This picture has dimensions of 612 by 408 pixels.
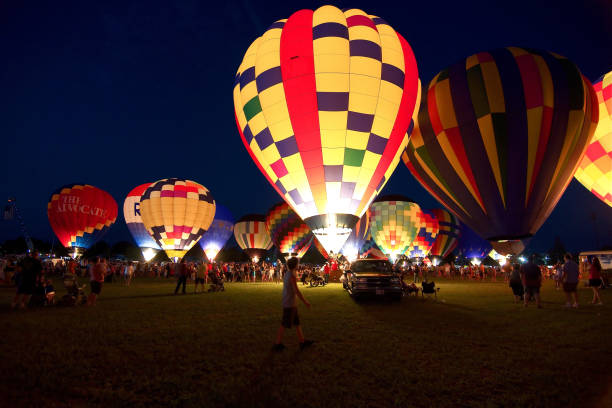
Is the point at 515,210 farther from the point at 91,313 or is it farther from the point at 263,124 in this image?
the point at 91,313

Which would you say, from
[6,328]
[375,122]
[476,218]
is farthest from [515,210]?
[6,328]

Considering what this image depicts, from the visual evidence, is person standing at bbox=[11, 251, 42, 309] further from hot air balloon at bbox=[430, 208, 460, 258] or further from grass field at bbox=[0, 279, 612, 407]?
hot air balloon at bbox=[430, 208, 460, 258]

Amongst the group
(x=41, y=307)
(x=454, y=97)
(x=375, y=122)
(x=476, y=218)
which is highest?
(x=454, y=97)

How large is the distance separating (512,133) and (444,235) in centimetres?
3467

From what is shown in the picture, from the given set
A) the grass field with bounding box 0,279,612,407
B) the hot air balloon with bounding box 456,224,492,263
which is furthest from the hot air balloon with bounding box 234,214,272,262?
the grass field with bounding box 0,279,612,407

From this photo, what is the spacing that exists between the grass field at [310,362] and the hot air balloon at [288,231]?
27.6m

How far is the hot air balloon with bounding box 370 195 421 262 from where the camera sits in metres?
35.3

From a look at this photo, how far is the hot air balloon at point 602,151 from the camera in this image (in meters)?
16.3

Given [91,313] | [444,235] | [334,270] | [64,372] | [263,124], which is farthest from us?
[444,235]

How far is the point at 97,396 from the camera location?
3236 mm

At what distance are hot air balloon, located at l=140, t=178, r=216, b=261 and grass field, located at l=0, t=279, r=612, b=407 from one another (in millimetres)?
19824

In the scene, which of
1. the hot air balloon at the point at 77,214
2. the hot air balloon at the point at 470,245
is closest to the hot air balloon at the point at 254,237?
the hot air balloon at the point at 77,214

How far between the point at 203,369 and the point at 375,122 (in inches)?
446

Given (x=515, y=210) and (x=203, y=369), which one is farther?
(x=515, y=210)
